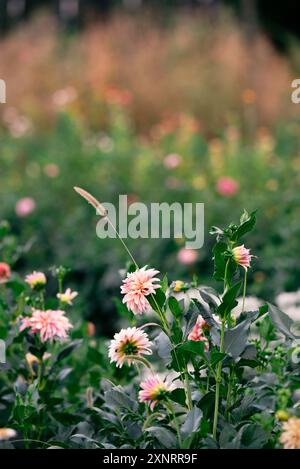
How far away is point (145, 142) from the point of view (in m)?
7.36

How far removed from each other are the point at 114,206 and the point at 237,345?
3.77 metres

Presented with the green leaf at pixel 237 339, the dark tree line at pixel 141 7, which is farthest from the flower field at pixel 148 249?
the dark tree line at pixel 141 7

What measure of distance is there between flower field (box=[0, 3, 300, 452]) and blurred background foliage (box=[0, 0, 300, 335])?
0.01m

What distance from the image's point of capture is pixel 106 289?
502 cm

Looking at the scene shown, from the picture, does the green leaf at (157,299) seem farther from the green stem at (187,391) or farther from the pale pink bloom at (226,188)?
the pale pink bloom at (226,188)

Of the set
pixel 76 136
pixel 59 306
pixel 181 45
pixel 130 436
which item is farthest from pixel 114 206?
pixel 181 45

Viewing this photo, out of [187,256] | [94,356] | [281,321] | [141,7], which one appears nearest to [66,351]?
[94,356]

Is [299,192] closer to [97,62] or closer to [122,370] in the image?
[122,370]

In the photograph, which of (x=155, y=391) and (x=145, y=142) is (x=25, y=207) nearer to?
(x=145, y=142)

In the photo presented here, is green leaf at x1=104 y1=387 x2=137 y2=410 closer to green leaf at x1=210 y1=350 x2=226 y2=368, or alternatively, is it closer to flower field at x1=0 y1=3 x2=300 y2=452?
flower field at x1=0 y1=3 x2=300 y2=452

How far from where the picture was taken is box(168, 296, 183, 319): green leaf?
181 centimetres

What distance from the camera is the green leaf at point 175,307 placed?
5.93ft

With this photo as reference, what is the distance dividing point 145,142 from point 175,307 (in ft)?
18.4

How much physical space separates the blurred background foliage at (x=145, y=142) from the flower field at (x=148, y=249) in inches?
0.6
